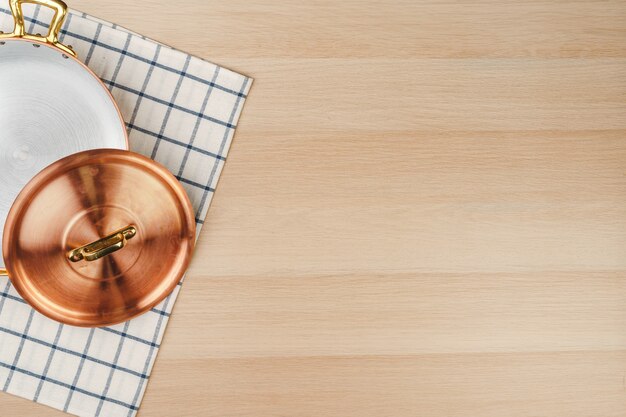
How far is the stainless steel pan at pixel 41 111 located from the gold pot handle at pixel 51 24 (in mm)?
19

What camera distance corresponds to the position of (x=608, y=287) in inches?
34.2

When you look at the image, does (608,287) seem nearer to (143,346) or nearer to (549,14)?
(549,14)

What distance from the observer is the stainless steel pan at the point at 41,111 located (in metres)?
0.75

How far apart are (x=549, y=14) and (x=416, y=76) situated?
0.22 meters

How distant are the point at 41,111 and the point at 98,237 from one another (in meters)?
0.20

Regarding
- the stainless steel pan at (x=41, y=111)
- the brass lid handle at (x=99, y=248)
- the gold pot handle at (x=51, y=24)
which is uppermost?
the gold pot handle at (x=51, y=24)

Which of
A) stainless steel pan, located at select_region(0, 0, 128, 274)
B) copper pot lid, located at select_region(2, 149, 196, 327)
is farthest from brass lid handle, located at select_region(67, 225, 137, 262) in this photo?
stainless steel pan, located at select_region(0, 0, 128, 274)

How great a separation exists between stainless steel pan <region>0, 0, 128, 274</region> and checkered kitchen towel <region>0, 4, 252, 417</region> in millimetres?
47

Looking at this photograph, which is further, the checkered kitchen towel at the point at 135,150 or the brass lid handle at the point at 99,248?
the checkered kitchen towel at the point at 135,150

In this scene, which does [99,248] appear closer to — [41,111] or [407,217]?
[41,111]

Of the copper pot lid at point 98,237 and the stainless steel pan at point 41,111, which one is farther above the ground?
the stainless steel pan at point 41,111

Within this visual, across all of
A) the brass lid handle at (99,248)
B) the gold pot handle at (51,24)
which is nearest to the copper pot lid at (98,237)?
the brass lid handle at (99,248)

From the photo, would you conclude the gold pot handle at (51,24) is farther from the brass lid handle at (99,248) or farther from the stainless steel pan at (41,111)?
the brass lid handle at (99,248)

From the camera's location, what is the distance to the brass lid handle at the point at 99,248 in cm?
65
